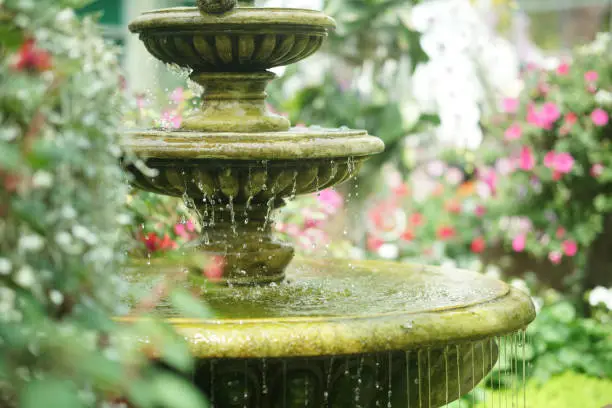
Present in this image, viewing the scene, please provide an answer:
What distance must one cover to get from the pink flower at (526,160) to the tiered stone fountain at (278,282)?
284cm

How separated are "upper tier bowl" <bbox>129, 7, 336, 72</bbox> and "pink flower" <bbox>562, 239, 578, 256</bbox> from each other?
3450mm

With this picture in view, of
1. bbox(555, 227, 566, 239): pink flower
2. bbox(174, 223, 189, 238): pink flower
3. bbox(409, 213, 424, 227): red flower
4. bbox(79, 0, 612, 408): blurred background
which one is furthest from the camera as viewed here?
bbox(409, 213, 424, 227): red flower

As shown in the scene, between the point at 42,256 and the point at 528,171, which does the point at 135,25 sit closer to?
the point at 42,256

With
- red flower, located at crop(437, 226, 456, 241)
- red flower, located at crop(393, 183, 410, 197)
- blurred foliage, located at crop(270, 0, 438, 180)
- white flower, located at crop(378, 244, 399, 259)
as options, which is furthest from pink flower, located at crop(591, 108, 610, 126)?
red flower, located at crop(393, 183, 410, 197)

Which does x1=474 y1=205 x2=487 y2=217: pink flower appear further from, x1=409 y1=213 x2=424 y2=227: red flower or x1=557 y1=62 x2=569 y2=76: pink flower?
x1=557 y1=62 x2=569 y2=76: pink flower

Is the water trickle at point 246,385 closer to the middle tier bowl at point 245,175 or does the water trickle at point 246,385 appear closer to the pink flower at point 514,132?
the middle tier bowl at point 245,175

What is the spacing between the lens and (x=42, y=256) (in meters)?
1.65

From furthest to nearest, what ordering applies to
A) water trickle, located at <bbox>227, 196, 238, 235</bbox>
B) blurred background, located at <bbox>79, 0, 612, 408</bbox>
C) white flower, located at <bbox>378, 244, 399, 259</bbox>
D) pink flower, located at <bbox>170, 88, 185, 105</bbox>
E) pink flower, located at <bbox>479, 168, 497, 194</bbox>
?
pink flower, located at <bbox>479, 168, 497, 194</bbox>
white flower, located at <bbox>378, 244, 399, 259</bbox>
blurred background, located at <bbox>79, 0, 612, 408</bbox>
pink flower, located at <bbox>170, 88, 185, 105</bbox>
water trickle, located at <bbox>227, 196, 238, 235</bbox>

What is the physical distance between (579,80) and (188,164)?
405 cm

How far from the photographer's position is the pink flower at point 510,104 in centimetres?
680

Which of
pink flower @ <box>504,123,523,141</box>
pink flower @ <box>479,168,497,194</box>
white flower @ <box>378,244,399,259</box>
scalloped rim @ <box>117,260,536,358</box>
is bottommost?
white flower @ <box>378,244,399,259</box>

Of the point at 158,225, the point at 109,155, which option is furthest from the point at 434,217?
the point at 109,155

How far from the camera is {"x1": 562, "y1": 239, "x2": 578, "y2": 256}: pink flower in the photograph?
255 inches

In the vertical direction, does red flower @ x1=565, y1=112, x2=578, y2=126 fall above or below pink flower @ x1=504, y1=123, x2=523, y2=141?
above
